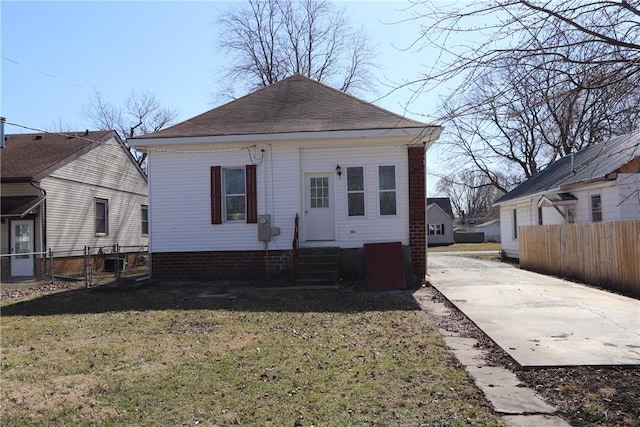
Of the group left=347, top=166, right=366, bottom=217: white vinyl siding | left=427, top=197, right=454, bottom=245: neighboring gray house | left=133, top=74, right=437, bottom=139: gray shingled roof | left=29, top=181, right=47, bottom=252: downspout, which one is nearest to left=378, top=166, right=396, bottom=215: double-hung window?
left=347, top=166, right=366, bottom=217: white vinyl siding

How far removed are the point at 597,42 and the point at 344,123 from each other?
9.17m

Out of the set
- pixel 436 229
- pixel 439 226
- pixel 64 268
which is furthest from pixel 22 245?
pixel 439 226

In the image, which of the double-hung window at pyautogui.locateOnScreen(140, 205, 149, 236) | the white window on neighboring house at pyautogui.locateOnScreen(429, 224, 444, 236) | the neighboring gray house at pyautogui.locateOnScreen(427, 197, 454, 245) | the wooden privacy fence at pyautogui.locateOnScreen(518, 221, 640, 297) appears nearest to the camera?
the wooden privacy fence at pyautogui.locateOnScreen(518, 221, 640, 297)

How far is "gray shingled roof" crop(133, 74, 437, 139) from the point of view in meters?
12.8

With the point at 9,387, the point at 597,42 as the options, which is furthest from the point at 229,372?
the point at 597,42

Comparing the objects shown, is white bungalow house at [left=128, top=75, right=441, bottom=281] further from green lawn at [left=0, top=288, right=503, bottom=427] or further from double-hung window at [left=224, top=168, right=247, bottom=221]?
green lawn at [left=0, top=288, right=503, bottom=427]

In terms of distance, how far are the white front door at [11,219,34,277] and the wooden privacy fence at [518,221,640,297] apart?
17.1 metres

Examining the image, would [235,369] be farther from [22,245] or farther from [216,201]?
[22,245]

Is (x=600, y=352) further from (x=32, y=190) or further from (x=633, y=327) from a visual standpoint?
(x=32, y=190)

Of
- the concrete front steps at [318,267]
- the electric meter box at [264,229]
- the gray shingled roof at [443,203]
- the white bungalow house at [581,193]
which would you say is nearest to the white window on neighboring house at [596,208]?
the white bungalow house at [581,193]

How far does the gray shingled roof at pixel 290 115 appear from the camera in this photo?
1277 cm

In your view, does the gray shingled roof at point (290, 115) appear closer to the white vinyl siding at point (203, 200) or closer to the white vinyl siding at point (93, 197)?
the white vinyl siding at point (203, 200)

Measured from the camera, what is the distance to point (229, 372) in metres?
5.15

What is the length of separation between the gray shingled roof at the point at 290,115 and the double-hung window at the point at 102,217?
8.77 m
